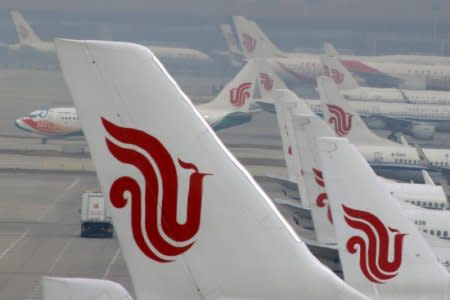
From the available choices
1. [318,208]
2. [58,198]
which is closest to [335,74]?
[58,198]

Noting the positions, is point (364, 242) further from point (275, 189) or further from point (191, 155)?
point (275, 189)

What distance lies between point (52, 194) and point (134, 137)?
4637 centimetres

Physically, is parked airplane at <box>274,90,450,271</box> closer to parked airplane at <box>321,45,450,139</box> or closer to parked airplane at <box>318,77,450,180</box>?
parked airplane at <box>318,77,450,180</box>

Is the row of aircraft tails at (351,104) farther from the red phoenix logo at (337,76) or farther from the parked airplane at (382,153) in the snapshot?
the parked airplane at (382,153)

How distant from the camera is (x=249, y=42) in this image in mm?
114562

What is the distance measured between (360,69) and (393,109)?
35.5 m

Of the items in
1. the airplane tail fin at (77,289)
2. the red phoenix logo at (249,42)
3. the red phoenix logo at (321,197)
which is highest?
the red phoenix logo at (249,42)

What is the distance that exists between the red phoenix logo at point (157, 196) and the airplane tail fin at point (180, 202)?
0.04 feet

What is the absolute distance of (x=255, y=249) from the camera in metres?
12.8

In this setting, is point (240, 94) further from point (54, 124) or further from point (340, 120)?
point (340, 120)

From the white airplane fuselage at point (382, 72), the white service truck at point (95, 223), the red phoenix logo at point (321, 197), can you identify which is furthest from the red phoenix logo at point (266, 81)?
the red phoenix logo at point (321, 197)

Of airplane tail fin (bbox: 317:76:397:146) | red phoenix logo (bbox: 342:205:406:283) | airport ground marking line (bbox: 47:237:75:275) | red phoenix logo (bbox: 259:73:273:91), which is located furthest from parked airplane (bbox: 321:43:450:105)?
red phoenix logo (bbox: 342:205:406:283)

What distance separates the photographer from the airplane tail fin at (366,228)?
62.2 feet

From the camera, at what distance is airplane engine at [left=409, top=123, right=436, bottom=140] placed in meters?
89.1
